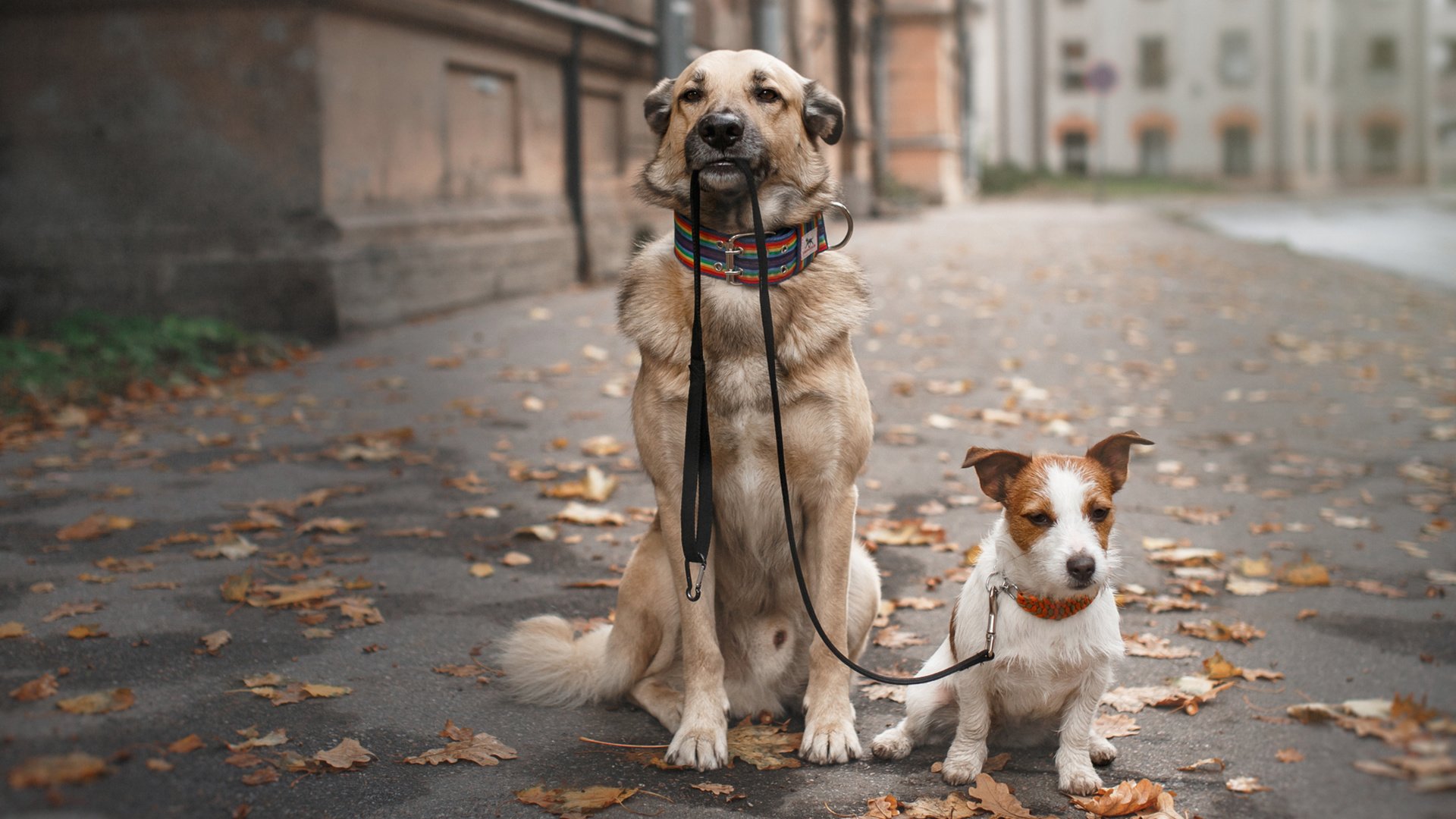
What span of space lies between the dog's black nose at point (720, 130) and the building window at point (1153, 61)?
55.1m

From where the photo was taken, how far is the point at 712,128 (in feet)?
11.0

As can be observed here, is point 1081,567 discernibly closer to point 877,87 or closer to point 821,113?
point 821,113

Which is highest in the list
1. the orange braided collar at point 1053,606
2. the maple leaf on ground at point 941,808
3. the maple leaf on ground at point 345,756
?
the orange braided collar at point 1053,606

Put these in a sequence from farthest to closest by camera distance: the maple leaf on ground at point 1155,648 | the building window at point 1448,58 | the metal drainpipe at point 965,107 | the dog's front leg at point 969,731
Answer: the metal drainpipe at point 965,107 → the building window at point 1448,58 → the maple leaf on ground at point 1155,648 → the dog's front leg at point 969,731

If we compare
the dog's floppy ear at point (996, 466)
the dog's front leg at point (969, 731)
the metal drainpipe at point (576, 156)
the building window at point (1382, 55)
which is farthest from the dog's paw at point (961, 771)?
the building window at point (1382, 55)

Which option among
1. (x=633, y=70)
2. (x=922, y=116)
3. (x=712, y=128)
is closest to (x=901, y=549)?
(x=712, y=128)

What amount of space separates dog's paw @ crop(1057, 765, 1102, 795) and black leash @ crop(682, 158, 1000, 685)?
0.40 metres

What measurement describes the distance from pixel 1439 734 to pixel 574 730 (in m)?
2.39

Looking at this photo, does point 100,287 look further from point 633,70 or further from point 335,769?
point 335,769

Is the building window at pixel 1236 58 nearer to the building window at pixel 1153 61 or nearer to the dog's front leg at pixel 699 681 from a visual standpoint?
the building window at pixel 1153 61

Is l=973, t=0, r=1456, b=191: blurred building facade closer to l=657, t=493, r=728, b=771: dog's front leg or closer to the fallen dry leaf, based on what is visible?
l=657, t=493, r=728, b=771: dog's front leg

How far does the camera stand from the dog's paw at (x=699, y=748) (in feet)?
10.6

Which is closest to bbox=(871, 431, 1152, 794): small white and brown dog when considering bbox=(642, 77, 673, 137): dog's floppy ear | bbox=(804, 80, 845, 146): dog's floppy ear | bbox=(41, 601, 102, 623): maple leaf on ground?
bbox=(804, 80, 845, 146): dog's floppy ear

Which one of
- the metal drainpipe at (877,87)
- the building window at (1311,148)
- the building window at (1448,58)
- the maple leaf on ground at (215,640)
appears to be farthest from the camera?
the building window at (1311,148)
